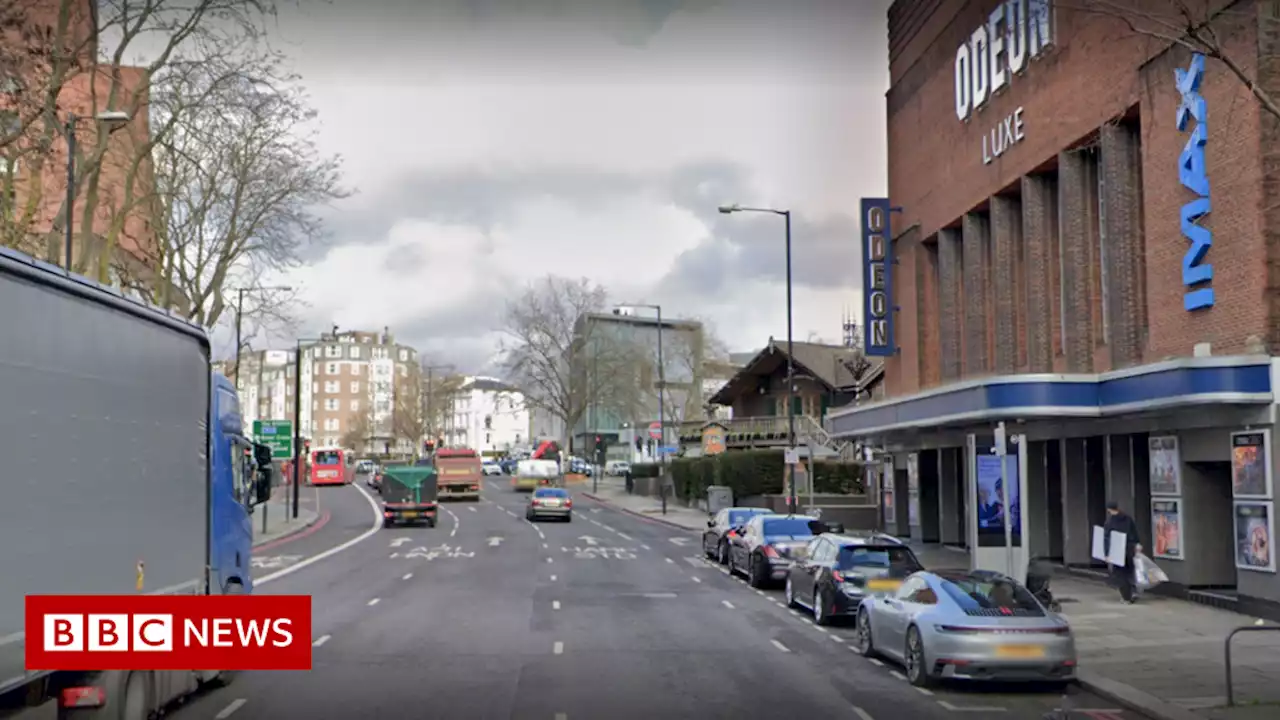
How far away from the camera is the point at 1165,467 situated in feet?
70.2

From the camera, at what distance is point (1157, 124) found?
21.7m

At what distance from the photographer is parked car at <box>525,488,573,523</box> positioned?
51688 mm

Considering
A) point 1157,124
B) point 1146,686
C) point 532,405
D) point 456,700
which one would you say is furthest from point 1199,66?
point 532,405

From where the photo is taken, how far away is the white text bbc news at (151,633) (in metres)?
8.05

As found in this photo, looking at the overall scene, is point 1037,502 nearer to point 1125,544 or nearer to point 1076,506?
point 1076,506

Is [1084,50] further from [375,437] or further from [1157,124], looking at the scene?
[375,437]

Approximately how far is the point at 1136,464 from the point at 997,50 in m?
10.8

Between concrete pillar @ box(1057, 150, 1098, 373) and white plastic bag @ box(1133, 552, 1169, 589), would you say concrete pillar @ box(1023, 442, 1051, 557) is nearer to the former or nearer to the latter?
concrete pillar @ box(1057, 150, 1098, 373)

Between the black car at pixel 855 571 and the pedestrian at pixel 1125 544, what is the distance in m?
4.10

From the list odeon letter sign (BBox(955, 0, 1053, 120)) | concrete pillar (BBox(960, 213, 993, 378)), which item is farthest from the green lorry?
odeon letter sign (BBox(955, 0, 1053, 120))

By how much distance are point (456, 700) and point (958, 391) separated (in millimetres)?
14812

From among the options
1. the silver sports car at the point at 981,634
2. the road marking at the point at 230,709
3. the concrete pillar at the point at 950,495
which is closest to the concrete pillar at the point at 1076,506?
the concrete pillar at the point at 950,495

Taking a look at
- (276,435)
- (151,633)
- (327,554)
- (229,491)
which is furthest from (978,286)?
(276,435)

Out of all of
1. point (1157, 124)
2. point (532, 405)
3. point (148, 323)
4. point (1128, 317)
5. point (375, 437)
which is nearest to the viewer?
point (148, 323)
